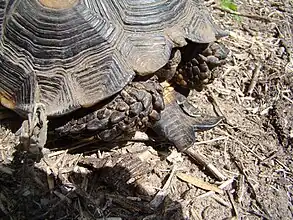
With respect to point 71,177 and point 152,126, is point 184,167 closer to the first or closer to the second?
point 152,126

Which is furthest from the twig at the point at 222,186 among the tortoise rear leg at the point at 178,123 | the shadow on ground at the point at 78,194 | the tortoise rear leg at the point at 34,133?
the tortoise rear leg at the point at 34,133

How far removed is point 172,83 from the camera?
325 cm

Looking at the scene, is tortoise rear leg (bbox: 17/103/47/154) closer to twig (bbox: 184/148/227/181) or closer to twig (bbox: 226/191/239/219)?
twig (bbox: 184/148/227/181)

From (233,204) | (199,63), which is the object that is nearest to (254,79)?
(199,63)

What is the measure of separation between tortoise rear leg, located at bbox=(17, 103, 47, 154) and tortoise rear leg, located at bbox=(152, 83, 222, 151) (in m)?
0.73

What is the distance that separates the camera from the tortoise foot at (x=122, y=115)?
2729mm

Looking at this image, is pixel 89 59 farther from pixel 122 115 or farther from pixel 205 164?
pixel 205 164

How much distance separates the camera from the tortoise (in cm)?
268

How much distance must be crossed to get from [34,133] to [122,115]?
0.50 m

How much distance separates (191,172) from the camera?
297 centimetres

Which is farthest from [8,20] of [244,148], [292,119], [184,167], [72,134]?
[292,119]

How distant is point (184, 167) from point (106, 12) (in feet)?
3.29

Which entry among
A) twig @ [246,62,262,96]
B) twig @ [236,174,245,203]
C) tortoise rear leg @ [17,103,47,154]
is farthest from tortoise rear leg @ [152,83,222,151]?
tortoise rear leg @ [17,103,47,154]

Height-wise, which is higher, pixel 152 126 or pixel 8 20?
pixel 8 20
